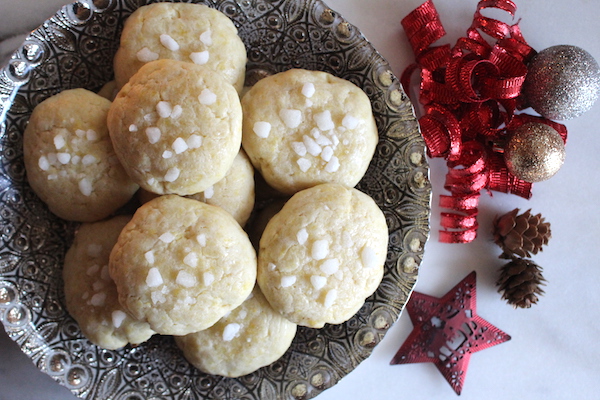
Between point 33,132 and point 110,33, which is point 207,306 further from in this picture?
point 110,33

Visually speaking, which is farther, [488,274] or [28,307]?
[488,274]

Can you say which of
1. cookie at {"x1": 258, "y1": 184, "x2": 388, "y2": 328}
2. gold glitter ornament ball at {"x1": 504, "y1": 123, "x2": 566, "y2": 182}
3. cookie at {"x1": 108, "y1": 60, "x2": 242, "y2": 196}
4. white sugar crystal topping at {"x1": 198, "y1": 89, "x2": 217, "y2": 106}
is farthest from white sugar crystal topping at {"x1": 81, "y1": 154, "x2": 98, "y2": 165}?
gold glitter ornament ball at {"x1": 504, "y1": 123, "x2": 566, "y2": 182}

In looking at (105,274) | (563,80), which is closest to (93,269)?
(105,274)

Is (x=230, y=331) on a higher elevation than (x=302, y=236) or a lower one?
lower

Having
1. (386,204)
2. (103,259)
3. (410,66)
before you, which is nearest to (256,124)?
(386,204)

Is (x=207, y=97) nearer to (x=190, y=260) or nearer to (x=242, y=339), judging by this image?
(x=190, y=260)
